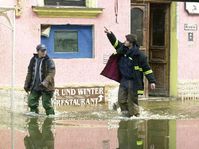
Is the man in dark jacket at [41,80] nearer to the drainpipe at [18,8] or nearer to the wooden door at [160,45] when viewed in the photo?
the drainpipe at [18,8]

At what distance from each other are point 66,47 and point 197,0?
9.30 metres

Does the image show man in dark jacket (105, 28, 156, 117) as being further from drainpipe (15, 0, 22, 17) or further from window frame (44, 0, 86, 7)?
window frame (44, 0, 86, 7)

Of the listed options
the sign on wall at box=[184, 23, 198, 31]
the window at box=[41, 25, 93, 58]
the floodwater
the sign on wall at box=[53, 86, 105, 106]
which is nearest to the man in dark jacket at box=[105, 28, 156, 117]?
the floodwater

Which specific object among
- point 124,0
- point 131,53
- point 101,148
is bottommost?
point 101,148

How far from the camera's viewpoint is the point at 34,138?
975 cm

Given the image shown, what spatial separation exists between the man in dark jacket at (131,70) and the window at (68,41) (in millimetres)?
3183

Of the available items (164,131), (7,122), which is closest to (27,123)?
(7,122)

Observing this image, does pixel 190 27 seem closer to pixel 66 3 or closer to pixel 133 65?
pixel 66 3

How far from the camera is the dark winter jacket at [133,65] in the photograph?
39.0ft

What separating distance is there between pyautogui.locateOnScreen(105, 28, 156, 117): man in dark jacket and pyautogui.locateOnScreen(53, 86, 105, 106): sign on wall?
303 centimetres

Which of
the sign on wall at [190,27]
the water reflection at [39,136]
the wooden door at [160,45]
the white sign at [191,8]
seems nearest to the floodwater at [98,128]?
the water reflection at [39,136]

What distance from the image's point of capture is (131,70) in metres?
12.0

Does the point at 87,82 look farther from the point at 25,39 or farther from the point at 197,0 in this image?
the point at 197,0

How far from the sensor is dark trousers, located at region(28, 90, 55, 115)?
495 inches
